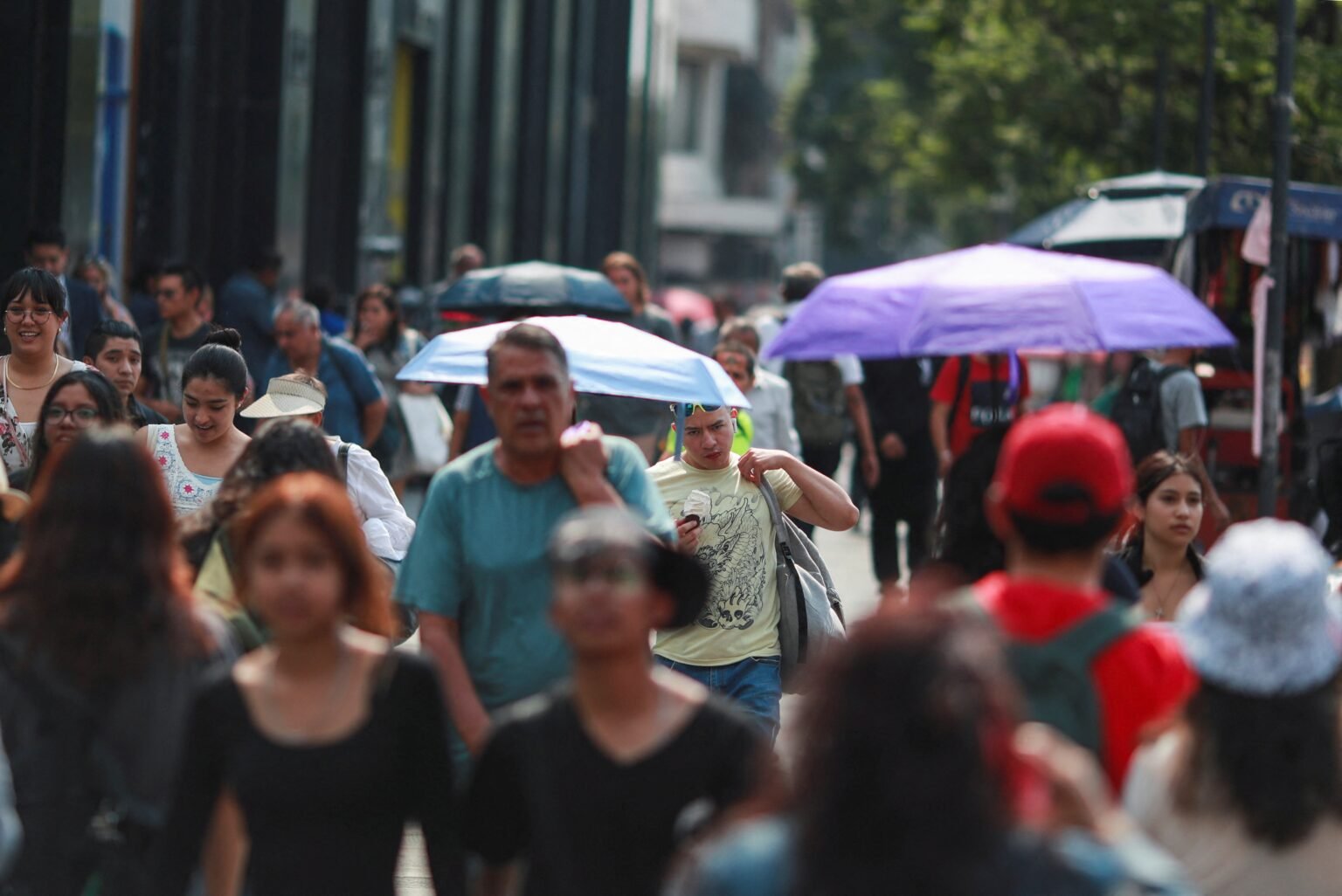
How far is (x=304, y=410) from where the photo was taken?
7.86 metres

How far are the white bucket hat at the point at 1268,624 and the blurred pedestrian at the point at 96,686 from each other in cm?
192

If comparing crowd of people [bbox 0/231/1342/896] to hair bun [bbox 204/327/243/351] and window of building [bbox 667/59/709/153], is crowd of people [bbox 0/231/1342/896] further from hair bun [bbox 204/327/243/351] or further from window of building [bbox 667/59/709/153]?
window of building [bbox 667/59/709/153]

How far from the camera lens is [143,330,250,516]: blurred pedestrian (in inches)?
286

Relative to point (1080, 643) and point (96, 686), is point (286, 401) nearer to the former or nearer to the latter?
point (96, 686)

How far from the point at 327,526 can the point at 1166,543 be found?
135 inches

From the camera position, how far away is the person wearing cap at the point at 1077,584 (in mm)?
4102

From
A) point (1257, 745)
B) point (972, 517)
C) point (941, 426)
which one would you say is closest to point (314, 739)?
point (1257, 745)

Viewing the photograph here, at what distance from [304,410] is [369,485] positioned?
0.73 m

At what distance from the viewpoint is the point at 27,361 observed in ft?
27.6

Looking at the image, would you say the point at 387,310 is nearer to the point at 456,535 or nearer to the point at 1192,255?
the point at 1192,255

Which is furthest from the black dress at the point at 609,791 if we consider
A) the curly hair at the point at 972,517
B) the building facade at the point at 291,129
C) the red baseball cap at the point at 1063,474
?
the building facade at the point at 291,129

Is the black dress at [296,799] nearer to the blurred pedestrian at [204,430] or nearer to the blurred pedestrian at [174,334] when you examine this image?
the blurred pedestrian at [204,430]

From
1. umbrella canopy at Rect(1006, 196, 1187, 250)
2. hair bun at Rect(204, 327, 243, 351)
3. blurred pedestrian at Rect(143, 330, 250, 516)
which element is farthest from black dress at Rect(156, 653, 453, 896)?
umbrella canopy at Rect(1006, 196, 1187, 250)

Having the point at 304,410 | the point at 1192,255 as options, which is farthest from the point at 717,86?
the point at 304,410
